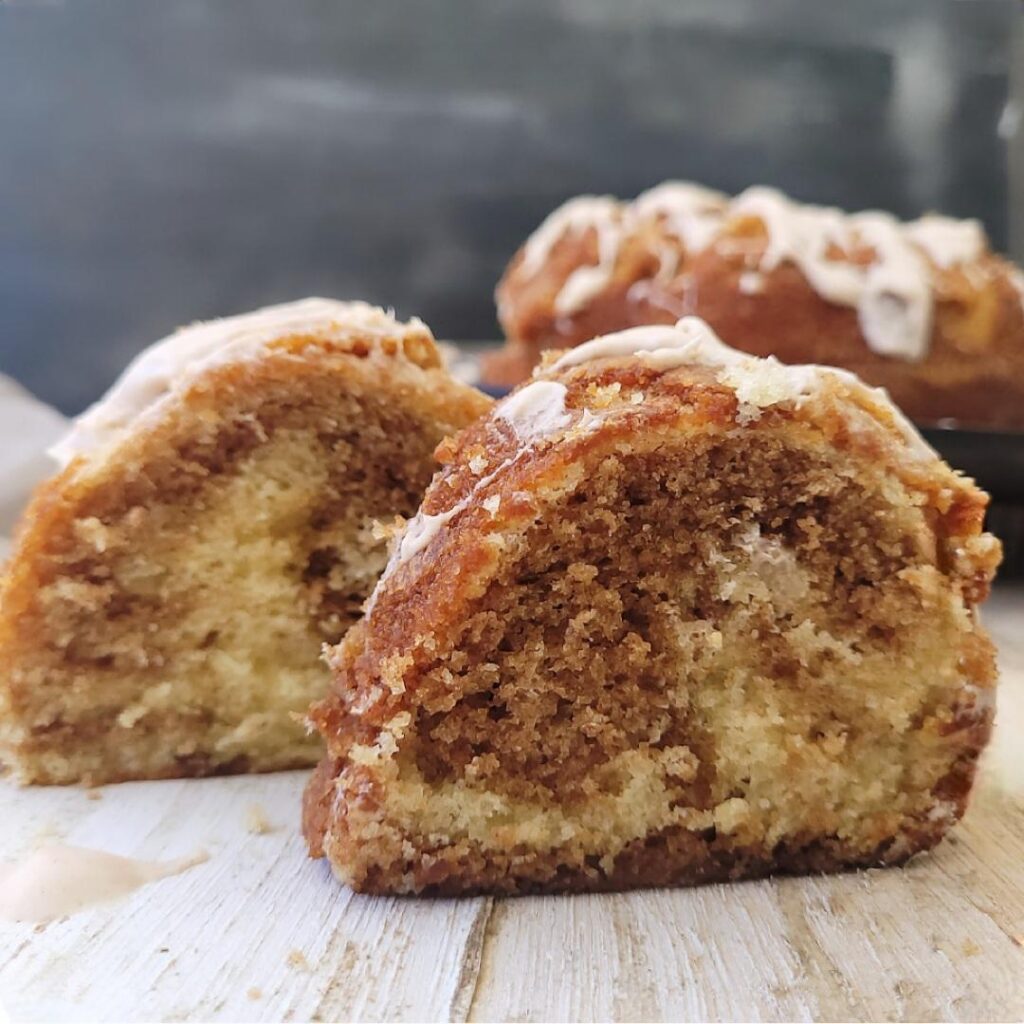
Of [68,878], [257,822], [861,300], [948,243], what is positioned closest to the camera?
[68,878]

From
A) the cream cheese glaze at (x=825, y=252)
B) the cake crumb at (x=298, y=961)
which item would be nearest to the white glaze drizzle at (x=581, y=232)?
the cream cheese glaze at (x=825, y=252)

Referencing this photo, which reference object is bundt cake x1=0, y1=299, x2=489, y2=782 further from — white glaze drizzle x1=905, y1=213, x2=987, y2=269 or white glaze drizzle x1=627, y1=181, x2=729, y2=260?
white glaze drizzle x1=905, y1=213, x2=987, y2=269

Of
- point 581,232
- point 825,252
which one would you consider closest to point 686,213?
point 581,232

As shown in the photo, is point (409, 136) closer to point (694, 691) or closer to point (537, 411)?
point (537, 411)

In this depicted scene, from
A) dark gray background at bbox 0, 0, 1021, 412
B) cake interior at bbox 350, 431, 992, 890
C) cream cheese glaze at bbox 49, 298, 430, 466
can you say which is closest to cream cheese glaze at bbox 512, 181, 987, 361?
dark gray background at bbox 0, 0, 1021, 412

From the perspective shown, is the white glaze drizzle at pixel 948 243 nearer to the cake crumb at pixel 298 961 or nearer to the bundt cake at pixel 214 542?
the bundt cake at pixel 214 542

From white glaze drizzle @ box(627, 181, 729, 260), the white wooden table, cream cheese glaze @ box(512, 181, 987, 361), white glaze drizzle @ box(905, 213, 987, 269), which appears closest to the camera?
the white wooden table
